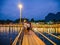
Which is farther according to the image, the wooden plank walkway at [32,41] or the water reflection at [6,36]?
the water reflection at [6,36]

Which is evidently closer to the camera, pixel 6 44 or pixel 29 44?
pixel 29 44

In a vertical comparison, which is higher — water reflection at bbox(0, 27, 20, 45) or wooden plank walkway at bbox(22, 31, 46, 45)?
wooden plank walkway at bbox(22, 31, 46, 45)

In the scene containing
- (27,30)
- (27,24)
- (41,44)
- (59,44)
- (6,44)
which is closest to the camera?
(41,44)

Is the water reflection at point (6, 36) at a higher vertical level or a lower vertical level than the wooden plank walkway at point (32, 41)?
lower

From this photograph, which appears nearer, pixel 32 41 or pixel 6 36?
pixel 32 41

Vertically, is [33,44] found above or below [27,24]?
below

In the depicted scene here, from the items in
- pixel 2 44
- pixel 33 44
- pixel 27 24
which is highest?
pixel 27 24

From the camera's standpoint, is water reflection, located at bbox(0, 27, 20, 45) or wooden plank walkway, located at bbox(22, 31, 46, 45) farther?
water reflection, located at bbox(0, 27, 20, 45)

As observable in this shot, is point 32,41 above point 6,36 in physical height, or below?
above

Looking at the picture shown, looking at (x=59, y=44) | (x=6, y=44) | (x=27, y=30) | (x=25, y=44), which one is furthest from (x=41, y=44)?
(x=6, y=44)

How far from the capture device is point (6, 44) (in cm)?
3581

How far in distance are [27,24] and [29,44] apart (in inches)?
364

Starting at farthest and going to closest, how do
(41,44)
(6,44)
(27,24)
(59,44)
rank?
(6,44) → (59,44) → (27,24) → (41,44)

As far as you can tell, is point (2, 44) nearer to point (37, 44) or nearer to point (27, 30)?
point (27, 30)
